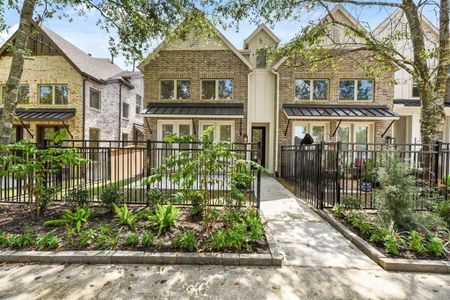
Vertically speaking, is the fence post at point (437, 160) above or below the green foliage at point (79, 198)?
above

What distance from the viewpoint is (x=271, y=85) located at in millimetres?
12242

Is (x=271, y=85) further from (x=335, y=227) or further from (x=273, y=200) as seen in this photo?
(x=335, y=227)

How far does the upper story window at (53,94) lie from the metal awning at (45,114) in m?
0.54

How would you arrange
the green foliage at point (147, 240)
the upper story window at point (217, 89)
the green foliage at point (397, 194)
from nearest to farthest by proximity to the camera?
the green foliage at point (147, 240) < the green foliage at point (397, 194) < the upper story window at point (217, 89)

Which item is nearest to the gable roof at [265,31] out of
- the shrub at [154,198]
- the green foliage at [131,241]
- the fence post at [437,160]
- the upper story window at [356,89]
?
the upper story window at [356,89]

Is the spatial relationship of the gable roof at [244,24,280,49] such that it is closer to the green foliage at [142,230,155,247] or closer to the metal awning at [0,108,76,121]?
the metal awning at [0,108,76,121]

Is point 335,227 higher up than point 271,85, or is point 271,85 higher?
point 271,85

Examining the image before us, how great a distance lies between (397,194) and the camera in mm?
4430

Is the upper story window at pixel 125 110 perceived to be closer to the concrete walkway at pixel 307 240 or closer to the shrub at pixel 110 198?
the shrub at pixel 110 198

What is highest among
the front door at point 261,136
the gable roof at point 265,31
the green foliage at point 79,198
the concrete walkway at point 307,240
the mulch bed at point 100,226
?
the gable roof at point 265,31

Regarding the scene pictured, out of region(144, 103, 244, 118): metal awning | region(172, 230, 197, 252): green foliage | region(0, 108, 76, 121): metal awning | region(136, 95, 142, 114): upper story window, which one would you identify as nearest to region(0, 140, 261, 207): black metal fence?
region(172, 230, 197, 252): green foliage

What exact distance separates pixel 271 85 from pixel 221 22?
5175 millimetres

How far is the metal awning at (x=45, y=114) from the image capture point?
1201 centimetres

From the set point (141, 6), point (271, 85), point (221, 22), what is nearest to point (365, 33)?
point (221, 22)
